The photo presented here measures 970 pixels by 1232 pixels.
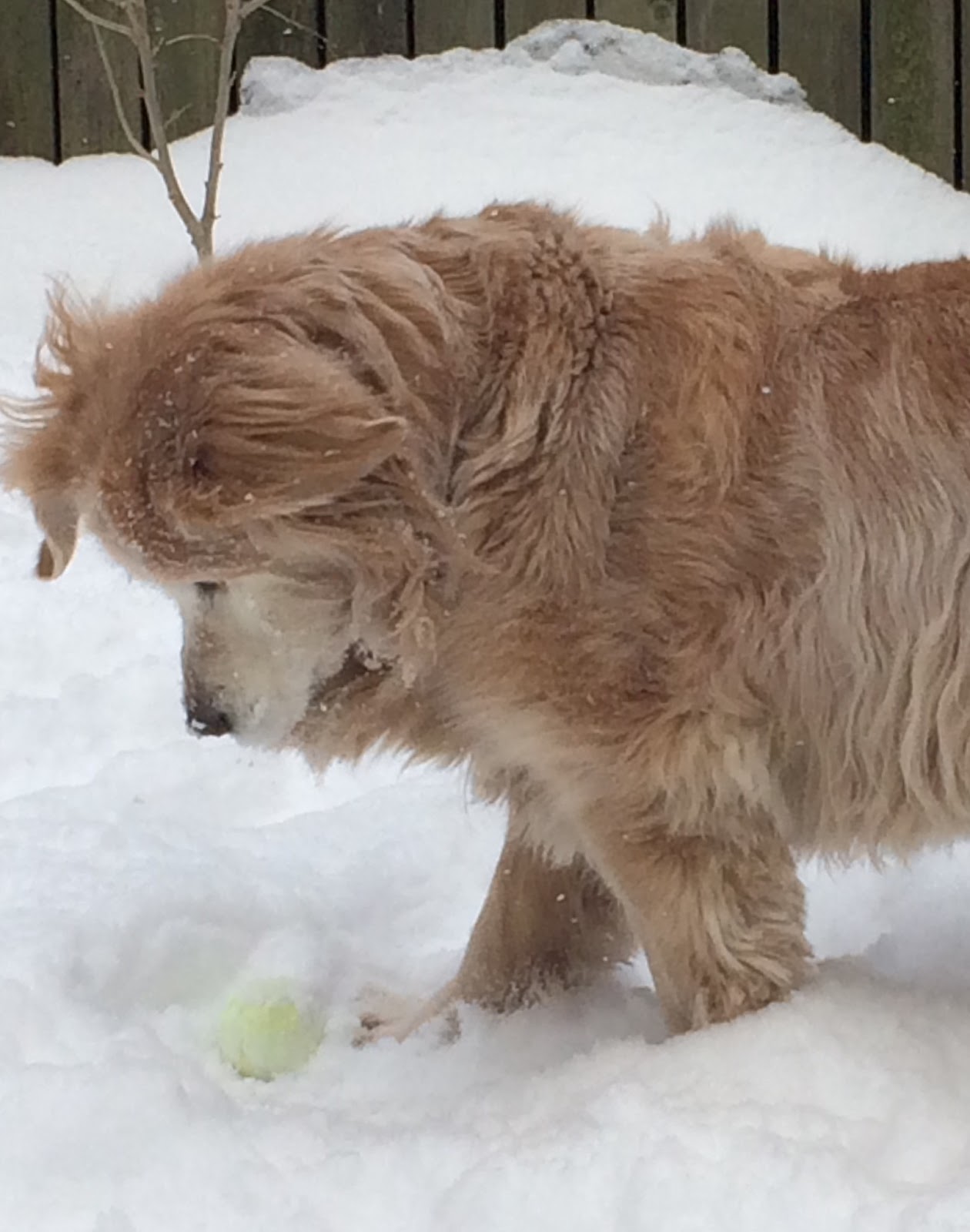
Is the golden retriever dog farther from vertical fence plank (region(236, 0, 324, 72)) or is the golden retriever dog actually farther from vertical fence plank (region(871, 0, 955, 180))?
vertical fence plank (region(236, 0, 324, 72))

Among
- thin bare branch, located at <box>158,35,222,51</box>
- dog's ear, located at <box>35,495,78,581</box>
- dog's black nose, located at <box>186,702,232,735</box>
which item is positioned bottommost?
dog's black nose, located at <box>186,702,232,735</box>

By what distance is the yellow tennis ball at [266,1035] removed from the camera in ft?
6.59

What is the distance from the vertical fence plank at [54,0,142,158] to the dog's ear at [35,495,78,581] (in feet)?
9.91

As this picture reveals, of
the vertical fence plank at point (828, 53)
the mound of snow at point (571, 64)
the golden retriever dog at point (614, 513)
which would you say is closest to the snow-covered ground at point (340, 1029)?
the golden retriever dog at point (614, 513)

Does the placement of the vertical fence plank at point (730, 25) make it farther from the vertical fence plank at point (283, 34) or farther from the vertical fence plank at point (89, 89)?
the vertical fence plank at point (89, 89)

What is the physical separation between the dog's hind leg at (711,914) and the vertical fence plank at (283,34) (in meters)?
3.78

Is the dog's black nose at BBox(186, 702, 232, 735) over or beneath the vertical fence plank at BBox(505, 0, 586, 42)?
beneath

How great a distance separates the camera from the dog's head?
1710 mm

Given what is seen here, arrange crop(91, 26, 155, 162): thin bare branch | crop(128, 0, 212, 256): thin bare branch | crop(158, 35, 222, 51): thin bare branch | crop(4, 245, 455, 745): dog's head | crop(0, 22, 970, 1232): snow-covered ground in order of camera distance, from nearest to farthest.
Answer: crop(0, 22, 970, 1232): snow-covered ground, crop(4, 245, 455, 745): dog's head, crop(128, 0, 212, 256): thin bare branch, crop(91, 26, 155, 162): thin bare branch, crop(158, 35, 222, 51): thin bare branch

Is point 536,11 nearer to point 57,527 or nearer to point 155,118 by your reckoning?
point 155,118

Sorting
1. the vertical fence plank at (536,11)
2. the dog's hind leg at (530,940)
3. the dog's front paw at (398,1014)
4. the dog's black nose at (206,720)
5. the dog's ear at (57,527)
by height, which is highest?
the vertical fence plank at (536,11)

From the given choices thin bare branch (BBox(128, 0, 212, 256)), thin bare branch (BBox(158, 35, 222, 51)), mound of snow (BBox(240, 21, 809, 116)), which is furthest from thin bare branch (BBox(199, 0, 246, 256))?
mound of snow (BBox(240, 21, 809, 116))

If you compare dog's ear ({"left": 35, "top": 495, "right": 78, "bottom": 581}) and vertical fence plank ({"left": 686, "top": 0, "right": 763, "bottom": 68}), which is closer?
dog's ear ({"left": 35, "top": 495, "right": 78, "bottom": 581})

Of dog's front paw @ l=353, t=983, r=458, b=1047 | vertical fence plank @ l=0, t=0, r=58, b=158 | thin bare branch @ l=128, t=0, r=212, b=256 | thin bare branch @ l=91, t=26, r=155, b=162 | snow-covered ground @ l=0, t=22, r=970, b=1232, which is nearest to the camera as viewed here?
snow-covered ground @ l=0, t=22, r=970, b=1232
